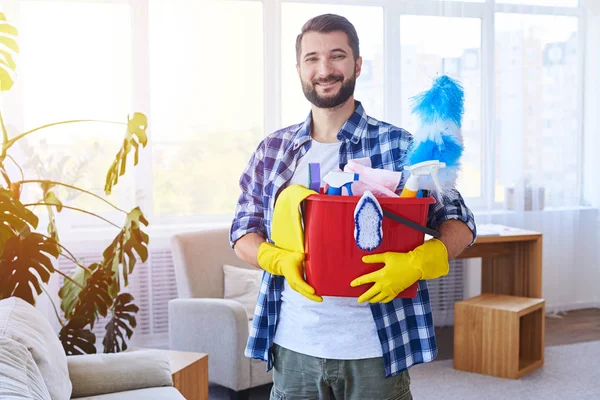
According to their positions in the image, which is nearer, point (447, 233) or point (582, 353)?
point (447, 233)

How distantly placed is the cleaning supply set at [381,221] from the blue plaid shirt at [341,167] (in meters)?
0.09

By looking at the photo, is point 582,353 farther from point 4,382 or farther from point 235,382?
point 4,382

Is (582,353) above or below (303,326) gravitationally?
below

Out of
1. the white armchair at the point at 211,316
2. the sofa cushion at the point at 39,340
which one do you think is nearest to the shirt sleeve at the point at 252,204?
the sofa cushion at the point at 39,340

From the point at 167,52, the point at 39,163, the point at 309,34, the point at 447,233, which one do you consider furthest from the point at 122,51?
the point at 447,233

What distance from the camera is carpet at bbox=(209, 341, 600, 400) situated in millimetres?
3146

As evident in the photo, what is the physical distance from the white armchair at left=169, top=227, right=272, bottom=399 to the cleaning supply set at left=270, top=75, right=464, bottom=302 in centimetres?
167

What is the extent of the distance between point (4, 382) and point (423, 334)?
Answer: 87cm

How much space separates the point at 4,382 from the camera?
A: 57.9 inches

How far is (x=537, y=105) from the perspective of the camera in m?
4.51

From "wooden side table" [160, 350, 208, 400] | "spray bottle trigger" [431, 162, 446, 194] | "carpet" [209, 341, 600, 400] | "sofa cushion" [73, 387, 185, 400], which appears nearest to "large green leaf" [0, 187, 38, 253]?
"sofa cushion" [73, 387, 185, 400]

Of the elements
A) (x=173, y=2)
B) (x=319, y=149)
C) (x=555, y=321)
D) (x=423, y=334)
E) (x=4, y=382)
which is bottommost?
(x=555, y=321)

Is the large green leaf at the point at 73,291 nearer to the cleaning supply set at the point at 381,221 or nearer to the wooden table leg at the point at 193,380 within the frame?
the wooden table leg at the point at 193,380

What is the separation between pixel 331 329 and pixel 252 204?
0.34m
